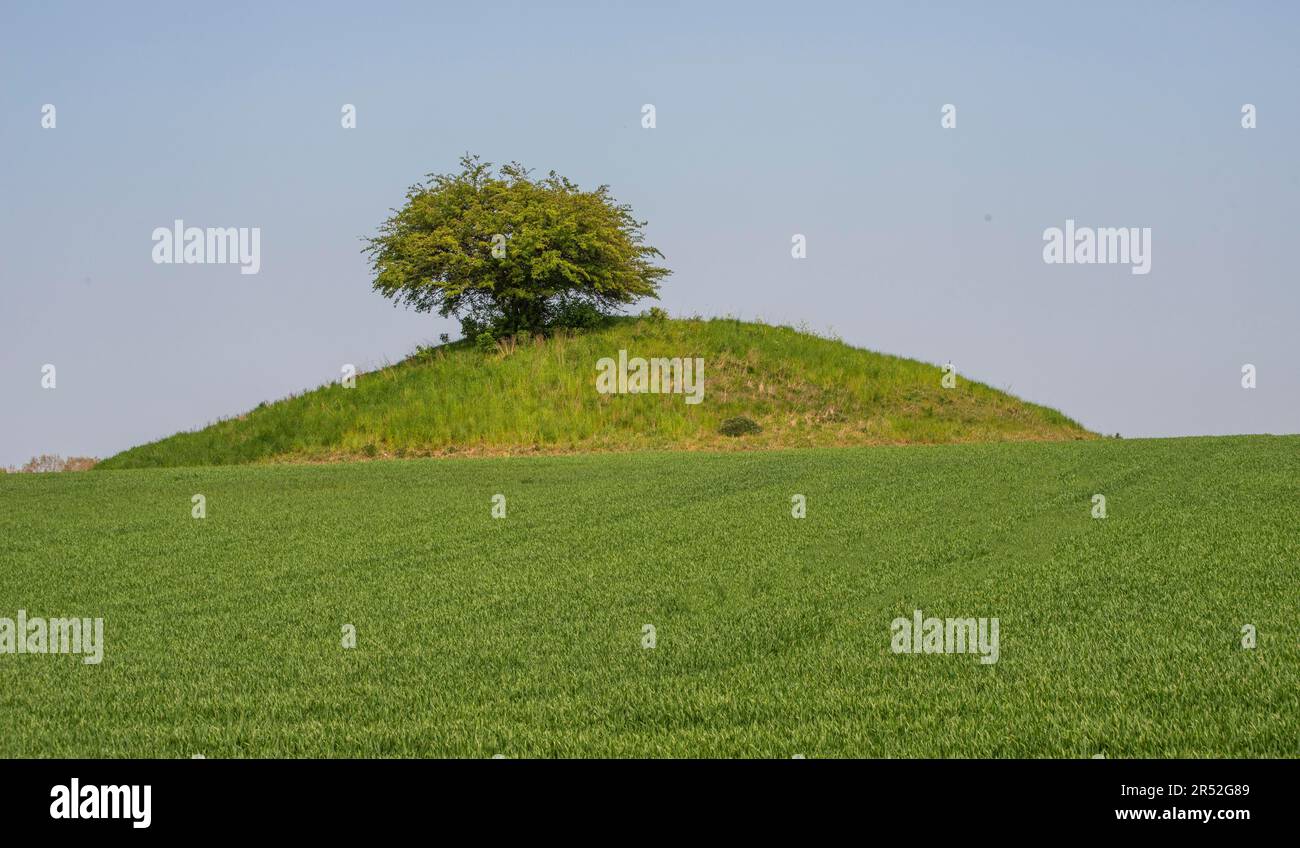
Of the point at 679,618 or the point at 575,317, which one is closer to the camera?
the point at 679,618

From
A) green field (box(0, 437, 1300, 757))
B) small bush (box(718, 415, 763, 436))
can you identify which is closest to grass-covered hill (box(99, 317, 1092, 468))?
small bush (box(718, 415, 763, 436))

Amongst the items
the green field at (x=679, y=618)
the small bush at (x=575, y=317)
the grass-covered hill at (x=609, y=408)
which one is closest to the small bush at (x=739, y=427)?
the grass-covered hill at (x=609, y=408)

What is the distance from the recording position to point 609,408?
39.1 metres

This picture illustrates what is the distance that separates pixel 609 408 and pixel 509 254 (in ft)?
33.4

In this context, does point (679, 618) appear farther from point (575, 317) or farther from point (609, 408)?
point (575, 317)

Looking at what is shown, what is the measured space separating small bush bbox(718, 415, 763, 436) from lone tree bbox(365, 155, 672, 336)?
1112 centimetres

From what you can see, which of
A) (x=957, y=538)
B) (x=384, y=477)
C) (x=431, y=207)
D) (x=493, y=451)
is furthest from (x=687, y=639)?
(x=431, y=207)

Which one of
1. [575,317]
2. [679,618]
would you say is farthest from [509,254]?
[679,618]

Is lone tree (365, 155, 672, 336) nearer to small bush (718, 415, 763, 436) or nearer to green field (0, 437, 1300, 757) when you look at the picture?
small bush (718, 415, 763, 436)

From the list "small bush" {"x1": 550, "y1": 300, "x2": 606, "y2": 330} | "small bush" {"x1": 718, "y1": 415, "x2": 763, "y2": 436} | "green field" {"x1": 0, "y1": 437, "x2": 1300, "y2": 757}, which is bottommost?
"green field" {"x1": 0, "y1": 437, "x2": 1300, "y2": 757}

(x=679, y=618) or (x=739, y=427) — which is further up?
(x=739, y=427)

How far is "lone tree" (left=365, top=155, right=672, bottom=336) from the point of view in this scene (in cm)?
4647
